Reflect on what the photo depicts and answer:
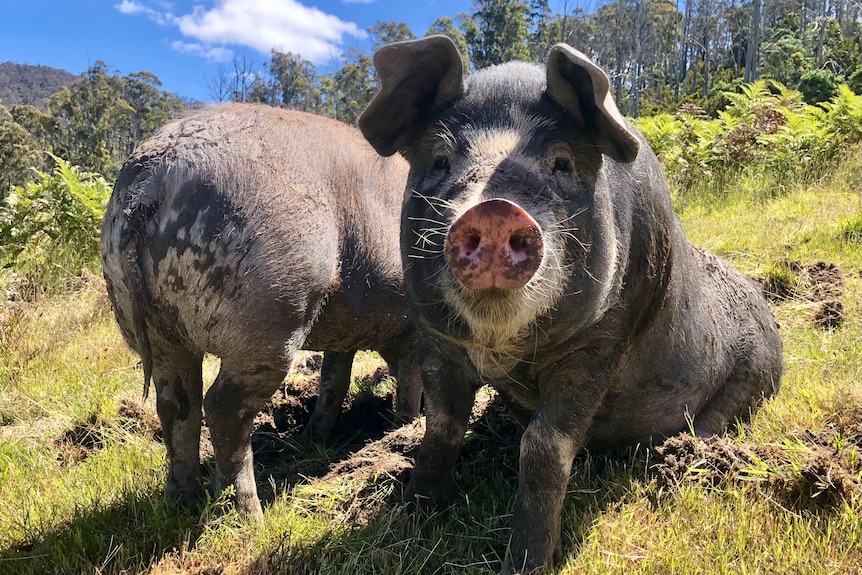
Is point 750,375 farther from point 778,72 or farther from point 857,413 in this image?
point 778,72

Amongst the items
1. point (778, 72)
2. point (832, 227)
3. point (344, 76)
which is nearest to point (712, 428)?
point (832, 227)

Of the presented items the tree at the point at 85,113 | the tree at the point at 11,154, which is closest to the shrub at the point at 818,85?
the tree at the point at 11,154

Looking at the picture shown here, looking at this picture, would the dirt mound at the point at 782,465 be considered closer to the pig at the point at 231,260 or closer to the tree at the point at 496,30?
the pig at the point at 231,260

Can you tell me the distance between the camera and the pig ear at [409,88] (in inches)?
95.5

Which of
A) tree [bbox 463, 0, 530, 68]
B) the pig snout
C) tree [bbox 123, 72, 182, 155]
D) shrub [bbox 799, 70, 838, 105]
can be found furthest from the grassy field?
tree [bbox 123, 72, 182, 155]

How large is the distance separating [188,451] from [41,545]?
2.17ft

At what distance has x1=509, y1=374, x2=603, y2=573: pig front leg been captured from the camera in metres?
2.59

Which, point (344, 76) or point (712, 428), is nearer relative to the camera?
point (712, 428)

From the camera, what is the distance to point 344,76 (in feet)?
153

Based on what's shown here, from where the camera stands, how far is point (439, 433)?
9.92 ft

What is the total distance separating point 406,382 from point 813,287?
3492 millimetres

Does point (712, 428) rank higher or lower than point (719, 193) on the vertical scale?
lower

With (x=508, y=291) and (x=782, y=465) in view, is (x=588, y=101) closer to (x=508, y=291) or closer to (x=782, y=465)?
(x=508, y=291)

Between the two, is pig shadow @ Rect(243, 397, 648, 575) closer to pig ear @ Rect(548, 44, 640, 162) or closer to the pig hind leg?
the pig hind leg
